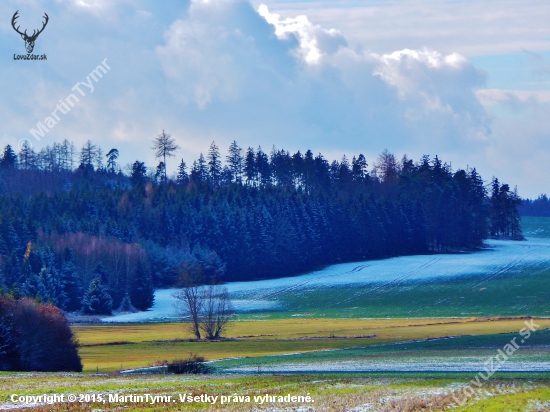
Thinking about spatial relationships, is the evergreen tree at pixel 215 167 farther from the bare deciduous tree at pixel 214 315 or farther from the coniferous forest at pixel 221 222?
the bare deciduous tree at pixel 214 315

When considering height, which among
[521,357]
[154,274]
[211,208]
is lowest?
[521,357]

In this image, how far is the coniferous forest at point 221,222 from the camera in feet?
313

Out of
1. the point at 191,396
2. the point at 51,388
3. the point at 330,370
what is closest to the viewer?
the point at 191,396

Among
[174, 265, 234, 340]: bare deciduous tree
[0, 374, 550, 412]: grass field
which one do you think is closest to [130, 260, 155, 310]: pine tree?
[174, 265, 234, 340]: bare deciduous tree

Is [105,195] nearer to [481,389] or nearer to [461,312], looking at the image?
[461,312]

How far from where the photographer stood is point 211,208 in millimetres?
120500

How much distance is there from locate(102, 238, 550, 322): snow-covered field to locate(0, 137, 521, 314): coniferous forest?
4.85 meters

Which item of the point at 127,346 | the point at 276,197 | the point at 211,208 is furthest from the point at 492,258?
the point at 127,346

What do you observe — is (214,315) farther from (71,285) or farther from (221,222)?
(221,222)

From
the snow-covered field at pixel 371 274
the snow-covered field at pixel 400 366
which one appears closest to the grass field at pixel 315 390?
the snow-covered field at pixel 400 366

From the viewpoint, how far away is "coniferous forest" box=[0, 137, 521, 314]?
9544cm

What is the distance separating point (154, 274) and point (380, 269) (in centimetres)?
3537

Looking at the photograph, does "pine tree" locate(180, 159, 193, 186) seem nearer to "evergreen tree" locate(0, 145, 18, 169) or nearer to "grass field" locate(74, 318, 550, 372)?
"evergreen tree" locate(0, 145, 18, 169)

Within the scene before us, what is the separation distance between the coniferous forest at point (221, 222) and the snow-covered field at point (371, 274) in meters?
4.85
